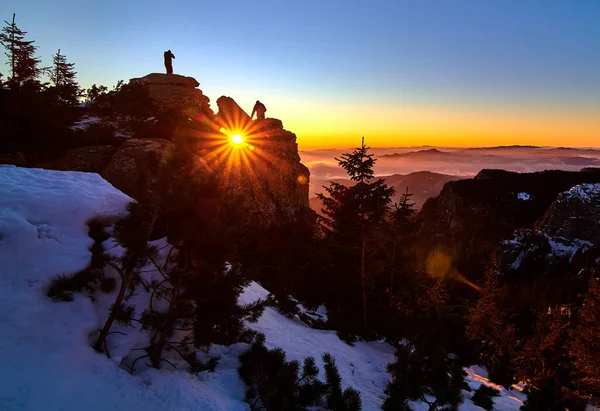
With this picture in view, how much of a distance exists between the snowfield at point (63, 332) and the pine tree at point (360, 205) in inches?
373

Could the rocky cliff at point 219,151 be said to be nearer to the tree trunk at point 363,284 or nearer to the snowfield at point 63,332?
the tree trunk at point 363,284

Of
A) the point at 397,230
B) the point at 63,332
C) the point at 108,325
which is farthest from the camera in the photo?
the point at 397,230

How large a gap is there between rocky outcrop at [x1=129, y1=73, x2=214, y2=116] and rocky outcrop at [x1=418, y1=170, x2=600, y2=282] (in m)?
74.1

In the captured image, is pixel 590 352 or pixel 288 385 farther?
pixel 590 352

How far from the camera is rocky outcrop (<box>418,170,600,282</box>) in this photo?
10138 cm

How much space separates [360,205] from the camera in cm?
1777

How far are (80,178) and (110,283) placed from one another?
470 cm

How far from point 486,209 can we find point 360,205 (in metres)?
114

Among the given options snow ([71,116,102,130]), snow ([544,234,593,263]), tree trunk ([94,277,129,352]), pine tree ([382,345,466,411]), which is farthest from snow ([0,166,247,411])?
snow ([544,234,593,263])

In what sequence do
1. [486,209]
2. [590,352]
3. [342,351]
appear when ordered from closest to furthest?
[342,351] → [590,352] → [486,209]

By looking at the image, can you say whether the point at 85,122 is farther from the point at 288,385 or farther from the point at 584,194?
the point at 584,194

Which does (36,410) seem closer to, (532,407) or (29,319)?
(29,319)

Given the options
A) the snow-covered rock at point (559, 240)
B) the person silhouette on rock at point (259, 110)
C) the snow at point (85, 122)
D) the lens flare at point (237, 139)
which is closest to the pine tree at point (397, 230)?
the lens flare at point (237, 139)

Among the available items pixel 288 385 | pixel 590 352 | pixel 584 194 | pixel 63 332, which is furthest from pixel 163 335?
pixel 584 194
